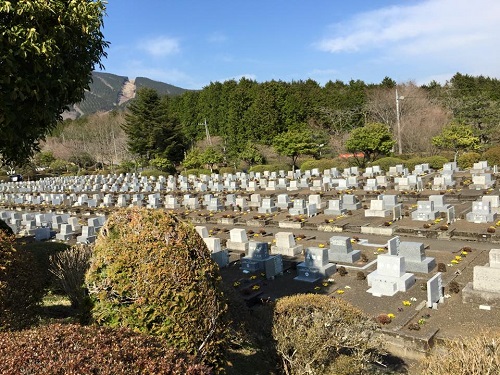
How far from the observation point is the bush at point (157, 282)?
188 inches

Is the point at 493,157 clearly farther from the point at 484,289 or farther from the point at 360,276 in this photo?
the point at 484,289

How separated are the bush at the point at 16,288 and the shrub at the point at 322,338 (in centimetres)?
393

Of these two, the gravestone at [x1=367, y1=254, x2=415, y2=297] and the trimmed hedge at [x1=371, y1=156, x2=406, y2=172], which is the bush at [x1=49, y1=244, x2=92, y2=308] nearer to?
the gravestone at [x1=367, y1=254, x2=415, y2=297]

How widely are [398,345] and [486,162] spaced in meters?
28.1

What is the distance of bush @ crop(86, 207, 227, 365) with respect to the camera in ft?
15.7

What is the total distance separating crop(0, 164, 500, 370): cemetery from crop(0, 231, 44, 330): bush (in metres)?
5.54

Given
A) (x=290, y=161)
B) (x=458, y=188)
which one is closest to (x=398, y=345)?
(x=458, y=188)

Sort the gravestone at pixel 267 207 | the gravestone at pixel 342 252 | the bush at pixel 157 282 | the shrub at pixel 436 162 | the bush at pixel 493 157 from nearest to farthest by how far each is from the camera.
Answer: the bush at pixel 157 282 → the gravestone at pixel 342 252 → the gravestone at pixel 267 207 → the bush at pixel 493 157 → the shrub at pixel 436 162

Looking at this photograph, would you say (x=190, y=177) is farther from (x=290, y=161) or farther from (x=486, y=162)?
(x=486, y=162)

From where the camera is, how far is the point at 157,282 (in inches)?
187

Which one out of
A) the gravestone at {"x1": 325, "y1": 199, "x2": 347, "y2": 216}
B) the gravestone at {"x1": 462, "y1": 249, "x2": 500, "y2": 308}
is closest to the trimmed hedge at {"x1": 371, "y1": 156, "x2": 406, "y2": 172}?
the gravestone at {"x1": 325, "y1": 199, "x2": 347, "y2": 216}

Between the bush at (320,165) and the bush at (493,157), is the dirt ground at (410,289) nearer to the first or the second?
the bush at (493,157)

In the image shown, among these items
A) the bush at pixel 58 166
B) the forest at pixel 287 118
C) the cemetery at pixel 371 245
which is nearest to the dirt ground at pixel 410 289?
the cemetery at pixel 371 245

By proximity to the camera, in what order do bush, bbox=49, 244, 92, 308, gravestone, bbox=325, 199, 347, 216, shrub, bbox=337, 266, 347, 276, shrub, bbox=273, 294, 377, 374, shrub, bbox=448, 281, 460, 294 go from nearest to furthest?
1. shrub, bbox=273, 294, 377, 374
2. bush, bbox=49, 244, 92, 308
3. shrub, bbox=448, 281, 460, 294
4. shrub, bbox=337, 266, 347, 276
5. gravestone, bbox=325, 199, 347, 216
